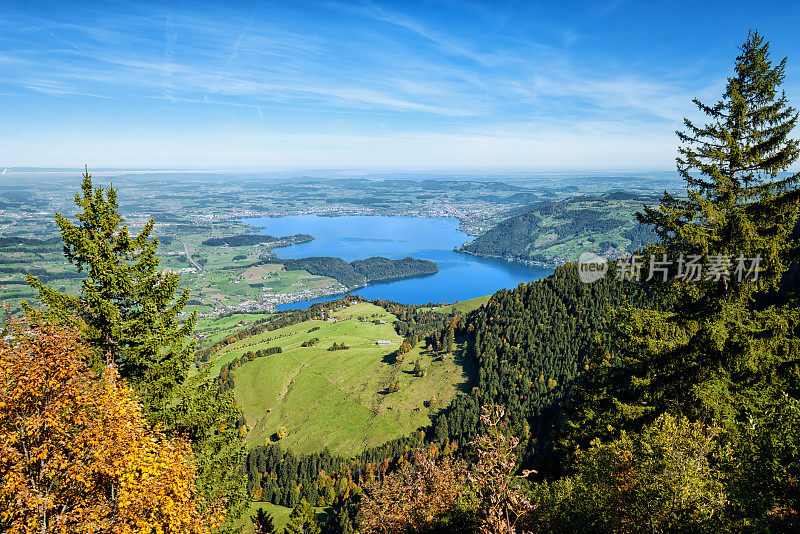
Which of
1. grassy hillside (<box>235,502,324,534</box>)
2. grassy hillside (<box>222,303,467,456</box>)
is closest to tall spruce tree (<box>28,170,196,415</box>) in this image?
grassy hillside (<box>235,502,324,534</box>)

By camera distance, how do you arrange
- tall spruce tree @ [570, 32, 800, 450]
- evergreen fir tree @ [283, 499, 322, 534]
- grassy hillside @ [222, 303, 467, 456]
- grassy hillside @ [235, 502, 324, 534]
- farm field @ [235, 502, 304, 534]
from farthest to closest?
grassy hillside @ [222, 303, 467, 456]
grassy hillside @ [235, 502, 324, 534]
farm field @ [235, 502, 304, 534]
evergreen fir tree @ [283, 499, 322, 534]
tall spruce tree @ [570, 32, 800, 450]

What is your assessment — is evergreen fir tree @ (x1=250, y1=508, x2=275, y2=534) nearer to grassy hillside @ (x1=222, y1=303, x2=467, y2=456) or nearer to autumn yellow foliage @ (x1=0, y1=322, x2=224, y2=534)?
autumn yellow foliage @ (x1=0, y1=322, x2=224, y2=534)

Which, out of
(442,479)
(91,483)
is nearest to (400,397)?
(442,479)

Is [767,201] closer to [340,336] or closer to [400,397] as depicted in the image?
[400,397]

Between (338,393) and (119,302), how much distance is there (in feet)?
383

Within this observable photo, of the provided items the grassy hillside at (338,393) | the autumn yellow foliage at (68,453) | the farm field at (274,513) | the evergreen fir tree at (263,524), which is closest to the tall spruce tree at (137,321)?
the autumn yellow foliage at (68,453)

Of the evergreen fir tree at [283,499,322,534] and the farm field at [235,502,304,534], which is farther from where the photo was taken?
the farm field at [235,502,304,534]

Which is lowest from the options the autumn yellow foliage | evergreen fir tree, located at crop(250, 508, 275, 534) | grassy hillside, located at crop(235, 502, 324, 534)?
grassy hillside, located at crop(235, 502, 324, 534)

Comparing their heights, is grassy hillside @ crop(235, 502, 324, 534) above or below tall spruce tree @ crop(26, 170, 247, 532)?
below

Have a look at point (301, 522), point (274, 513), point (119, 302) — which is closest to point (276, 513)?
point (274, 513)

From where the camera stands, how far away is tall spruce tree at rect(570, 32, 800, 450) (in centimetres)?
1532

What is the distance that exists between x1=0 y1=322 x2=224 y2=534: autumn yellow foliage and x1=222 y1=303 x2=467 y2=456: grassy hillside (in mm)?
99588

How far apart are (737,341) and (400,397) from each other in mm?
110602

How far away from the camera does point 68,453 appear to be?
9.98 m
